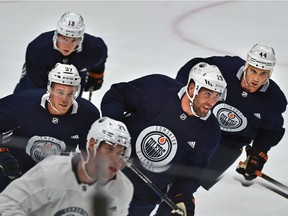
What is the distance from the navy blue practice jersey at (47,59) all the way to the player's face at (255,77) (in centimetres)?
98

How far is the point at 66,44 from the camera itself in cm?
423

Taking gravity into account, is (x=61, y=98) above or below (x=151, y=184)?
above

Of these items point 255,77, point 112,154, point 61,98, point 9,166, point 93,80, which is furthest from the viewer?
point 93,80

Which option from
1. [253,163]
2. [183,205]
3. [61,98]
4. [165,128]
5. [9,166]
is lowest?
[253,163]

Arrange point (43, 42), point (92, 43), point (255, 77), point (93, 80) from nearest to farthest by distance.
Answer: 1. point (255, 77)
2. point (43, 42)
3. point (92, 43)
4. point (93, 80)

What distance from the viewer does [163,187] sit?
3594mm

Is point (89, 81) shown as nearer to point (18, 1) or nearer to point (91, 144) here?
point (91, 144)

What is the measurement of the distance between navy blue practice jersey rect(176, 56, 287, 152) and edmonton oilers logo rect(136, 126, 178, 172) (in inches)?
25.4

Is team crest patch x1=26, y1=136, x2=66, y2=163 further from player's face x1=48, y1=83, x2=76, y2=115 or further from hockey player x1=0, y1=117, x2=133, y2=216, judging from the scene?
hockey player x1=0, y1=117, x2=133, y2=216

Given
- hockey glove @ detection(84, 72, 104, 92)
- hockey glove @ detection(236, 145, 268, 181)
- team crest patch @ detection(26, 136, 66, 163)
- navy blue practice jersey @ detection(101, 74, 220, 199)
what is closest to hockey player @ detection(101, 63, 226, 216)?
navy blue practice jersey @ detection(101, 74, 220, 199)

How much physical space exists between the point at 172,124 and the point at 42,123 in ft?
1.96

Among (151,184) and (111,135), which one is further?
(151,184)

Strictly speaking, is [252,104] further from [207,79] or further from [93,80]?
[93,80]

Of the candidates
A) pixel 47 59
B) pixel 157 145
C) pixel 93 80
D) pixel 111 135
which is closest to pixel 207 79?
pixel 157 145
